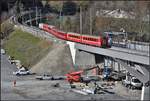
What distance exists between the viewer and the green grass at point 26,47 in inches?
1684

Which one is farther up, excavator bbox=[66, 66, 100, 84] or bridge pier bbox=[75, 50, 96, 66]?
bridge pier bbox=[75, 50, 96, 66]

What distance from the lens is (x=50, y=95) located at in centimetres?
2850

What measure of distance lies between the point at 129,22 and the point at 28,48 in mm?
15672

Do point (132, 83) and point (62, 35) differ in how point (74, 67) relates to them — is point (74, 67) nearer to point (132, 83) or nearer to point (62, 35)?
point (62, 35)

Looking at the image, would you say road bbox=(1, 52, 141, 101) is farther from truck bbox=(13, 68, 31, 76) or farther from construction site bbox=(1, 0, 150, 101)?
truck bbox=(13, 68, 31, 76)

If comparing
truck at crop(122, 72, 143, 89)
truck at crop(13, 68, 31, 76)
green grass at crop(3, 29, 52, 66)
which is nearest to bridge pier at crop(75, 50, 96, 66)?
truck at crop(13, 68, 31, 76)

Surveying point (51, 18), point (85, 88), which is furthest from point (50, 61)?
point (51, 18)

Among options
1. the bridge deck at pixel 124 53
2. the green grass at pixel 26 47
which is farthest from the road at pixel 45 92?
the green grass at pixel 26 47

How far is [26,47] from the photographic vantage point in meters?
50.3

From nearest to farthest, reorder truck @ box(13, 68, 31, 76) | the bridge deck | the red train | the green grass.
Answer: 1. the bridge deck
2. the red train
3. truck @ box(13, 68, 31, 76)
4. the green grass

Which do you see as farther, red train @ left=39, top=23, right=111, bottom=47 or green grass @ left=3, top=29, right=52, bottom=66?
green grass @ left=3, top=29, right=52, bottom=66

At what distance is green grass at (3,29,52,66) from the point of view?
4278cm

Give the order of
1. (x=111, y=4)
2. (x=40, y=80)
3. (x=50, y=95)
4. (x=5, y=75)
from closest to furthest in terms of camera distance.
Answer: (x=50, y=95) < (x=40, y=80) < (x=5, y=75) < (x=111, y=4)

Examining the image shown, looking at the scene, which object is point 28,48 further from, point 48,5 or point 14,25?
point 48,5
